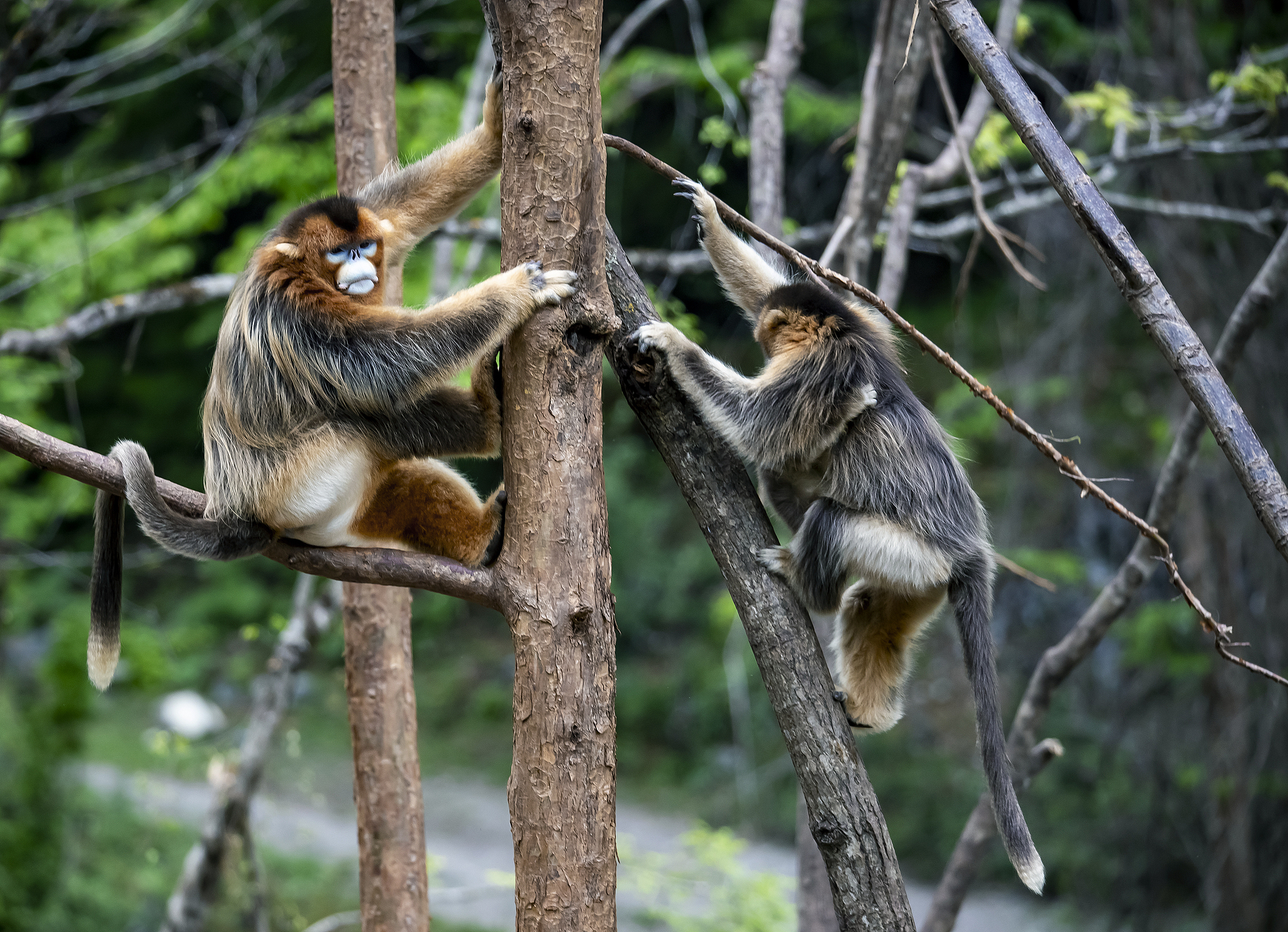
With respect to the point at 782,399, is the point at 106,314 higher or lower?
higher

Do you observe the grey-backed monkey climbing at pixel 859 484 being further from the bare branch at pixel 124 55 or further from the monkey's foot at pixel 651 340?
the bare branch at pixel 124 55

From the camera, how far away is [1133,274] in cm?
184

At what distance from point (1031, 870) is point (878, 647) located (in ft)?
2.90

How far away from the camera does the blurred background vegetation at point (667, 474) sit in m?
5.93

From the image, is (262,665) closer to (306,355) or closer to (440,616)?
(440,616)

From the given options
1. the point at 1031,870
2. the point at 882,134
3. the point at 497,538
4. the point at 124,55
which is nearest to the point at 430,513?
the point at 497,538

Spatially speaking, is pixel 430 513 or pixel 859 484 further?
pixel 859 484

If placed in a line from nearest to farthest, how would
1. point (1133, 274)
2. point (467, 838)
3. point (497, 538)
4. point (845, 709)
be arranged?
point (1133, 274) → point (497, 538) → point (845, 709) → point (467, 838)

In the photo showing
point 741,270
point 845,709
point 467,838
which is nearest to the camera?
point 845,709

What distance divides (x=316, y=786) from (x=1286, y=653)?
25.2 feet

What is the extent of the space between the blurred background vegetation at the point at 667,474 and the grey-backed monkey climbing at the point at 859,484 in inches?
59.5

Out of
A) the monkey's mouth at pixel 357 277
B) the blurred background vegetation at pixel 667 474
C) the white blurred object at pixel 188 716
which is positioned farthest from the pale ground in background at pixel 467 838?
the monkey's mouth at pixel 357 277

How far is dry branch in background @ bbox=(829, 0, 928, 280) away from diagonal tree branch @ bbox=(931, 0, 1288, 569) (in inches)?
67.7

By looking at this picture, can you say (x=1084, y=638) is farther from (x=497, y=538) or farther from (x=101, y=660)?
(x=101, y=660)
